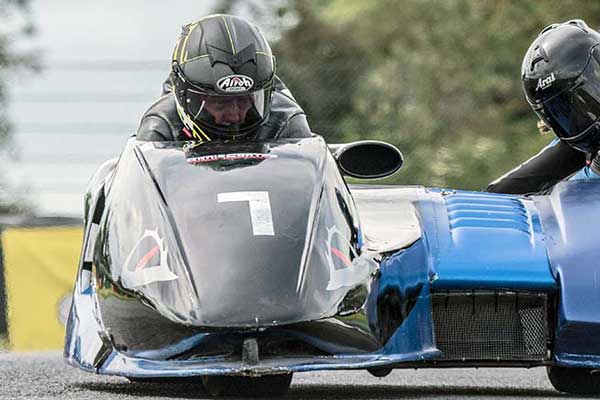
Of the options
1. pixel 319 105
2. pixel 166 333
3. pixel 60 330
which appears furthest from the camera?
pixel 319 105

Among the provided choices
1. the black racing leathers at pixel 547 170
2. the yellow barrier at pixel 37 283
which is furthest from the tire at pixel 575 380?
the yellow barrier at pixel 37 283

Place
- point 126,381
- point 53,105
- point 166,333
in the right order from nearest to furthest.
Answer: point 166,333, point 126,381, point 53,105

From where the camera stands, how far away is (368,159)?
6879mm

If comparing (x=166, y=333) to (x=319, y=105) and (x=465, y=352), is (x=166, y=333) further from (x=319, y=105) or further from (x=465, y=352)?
(x=319, y=105)

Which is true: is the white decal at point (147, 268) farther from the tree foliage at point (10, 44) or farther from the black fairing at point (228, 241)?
the tree foliage at point (10, 44)

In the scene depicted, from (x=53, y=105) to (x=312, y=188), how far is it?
850 cm

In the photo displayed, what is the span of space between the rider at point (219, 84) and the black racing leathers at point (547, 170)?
119 centimetres

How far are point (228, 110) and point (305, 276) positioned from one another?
4.61 ft

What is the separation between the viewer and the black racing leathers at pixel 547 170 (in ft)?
24.5

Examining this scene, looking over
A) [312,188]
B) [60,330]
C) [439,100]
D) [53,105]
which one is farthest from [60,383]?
[439,100]

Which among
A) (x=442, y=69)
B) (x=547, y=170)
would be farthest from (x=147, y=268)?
(x=442, y=69)

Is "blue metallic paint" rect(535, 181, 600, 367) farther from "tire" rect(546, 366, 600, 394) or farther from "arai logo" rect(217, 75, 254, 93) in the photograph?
"arai logo" rect(217, 75, 254, 93)

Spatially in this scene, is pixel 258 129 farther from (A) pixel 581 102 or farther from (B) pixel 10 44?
(B) pixel 10 44

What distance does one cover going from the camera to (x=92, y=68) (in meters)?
14.2
